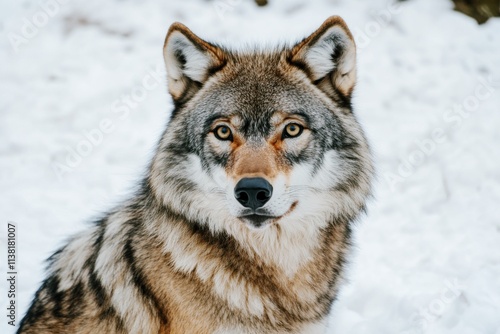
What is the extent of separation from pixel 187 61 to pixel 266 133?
2.41 feet

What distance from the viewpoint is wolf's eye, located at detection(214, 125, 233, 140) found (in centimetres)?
332

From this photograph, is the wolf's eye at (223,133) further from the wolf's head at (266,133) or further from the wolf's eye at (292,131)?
the wolf's eye at (292,131)

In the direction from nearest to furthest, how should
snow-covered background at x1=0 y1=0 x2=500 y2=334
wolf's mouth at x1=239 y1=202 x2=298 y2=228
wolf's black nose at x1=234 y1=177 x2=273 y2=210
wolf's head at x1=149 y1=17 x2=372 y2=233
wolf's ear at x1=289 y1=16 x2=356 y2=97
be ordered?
wolf's black nose at x1=234 y1=177 x2=273 y2=210
wolf's mouth at x1=239 y1=202 x2=298 y2=228
wolf's head at x1=149 y1=17 x2=372 y2=233
wolf's ear at x1=289 y1=16 x2=356 y2=97
snow-covered background at x1=0 y1=0 x2=500 y2=334

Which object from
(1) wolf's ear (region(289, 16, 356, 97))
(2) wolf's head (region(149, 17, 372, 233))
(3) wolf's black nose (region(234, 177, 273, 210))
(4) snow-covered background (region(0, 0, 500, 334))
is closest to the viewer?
(3) wolf's black nose (region(234, 177, 273, 210))

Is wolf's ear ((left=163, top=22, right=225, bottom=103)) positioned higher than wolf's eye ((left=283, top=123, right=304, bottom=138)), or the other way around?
wolf's ear ((left=163, top=22, right=225, bottom=103))

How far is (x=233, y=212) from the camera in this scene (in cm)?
312

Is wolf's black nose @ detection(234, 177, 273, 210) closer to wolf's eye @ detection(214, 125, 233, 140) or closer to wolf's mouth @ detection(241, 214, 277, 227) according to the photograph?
wolf's mouth @ detection(241, 214, 277, 227)

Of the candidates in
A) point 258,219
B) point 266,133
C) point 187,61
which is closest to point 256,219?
point 258,219

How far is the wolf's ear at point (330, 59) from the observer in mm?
3381

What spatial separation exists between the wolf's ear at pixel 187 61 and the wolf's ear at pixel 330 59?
53cm

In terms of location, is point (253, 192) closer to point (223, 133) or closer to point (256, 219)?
point (256, 219)

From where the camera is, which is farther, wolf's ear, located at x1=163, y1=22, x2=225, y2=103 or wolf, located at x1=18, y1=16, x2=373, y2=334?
wolf's ear, located at x1=163, y1=22, x2=225, y2=103

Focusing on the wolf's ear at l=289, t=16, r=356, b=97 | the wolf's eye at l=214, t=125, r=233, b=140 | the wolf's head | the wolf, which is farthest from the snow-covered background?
the wolf's ear at l=289, t=16, r=356, b=97

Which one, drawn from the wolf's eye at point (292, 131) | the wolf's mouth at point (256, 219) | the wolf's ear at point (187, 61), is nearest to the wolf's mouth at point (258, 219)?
the wolf's mouth at point (256, 219)
